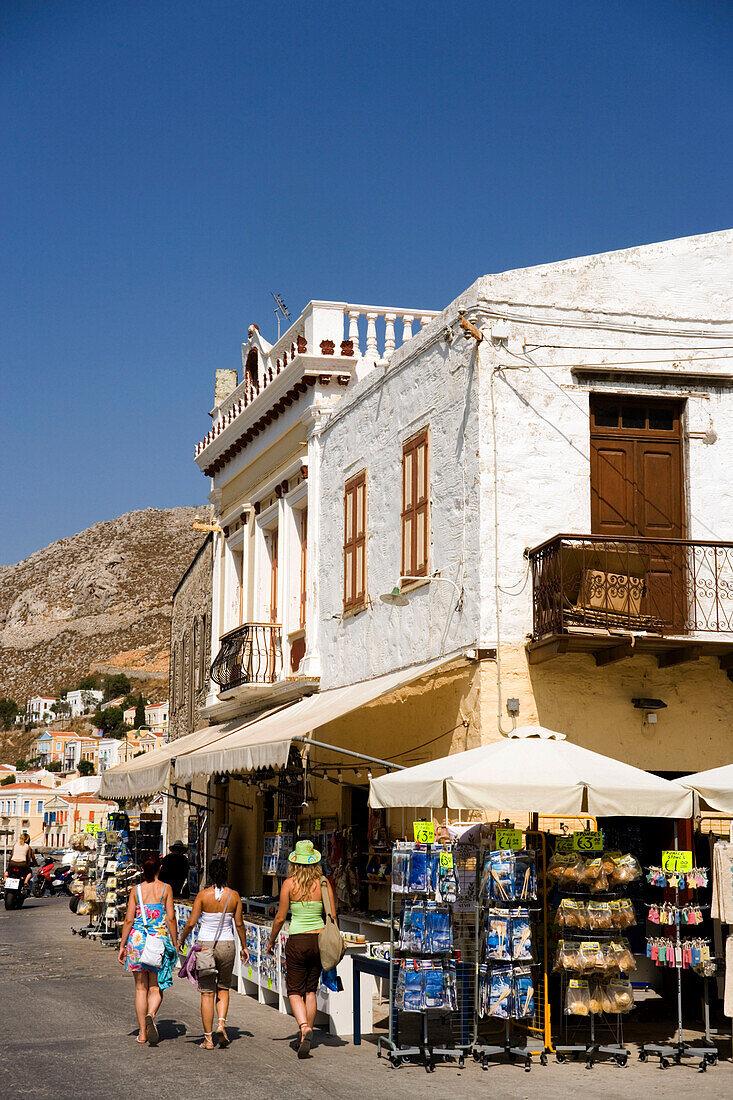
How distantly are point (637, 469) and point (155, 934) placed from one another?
7205 millimetres

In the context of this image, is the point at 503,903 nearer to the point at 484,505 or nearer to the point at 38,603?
the point at 484,505

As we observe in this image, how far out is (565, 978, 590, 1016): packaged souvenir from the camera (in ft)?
33.0

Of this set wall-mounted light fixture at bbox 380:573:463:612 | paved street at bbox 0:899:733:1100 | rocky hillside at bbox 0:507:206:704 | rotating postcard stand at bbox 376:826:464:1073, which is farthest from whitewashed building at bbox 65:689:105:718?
rotating postcard stand at bbox 376:826:464:1073

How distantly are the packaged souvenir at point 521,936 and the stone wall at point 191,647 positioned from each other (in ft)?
51.0

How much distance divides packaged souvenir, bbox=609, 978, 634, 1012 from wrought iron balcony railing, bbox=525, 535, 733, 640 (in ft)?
11.0

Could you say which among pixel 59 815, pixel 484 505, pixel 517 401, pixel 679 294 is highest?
pixel 679 294

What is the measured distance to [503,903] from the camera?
10156 mm

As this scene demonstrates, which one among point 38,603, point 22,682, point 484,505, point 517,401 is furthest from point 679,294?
point 22,682

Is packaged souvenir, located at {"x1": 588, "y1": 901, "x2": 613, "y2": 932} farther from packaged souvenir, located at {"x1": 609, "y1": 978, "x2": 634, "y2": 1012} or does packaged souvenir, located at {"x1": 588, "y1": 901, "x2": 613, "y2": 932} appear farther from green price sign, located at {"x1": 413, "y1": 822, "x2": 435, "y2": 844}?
green price sign, located at {"x1": 413, "y1": 822, "x2": 435, "y2": 844}

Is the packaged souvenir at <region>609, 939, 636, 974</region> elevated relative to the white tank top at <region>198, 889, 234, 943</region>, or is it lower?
lower

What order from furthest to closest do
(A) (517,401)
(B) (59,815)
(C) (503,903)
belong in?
1. (B) (59,815)
2. (A) (517,401)
3. (C) (503,903)

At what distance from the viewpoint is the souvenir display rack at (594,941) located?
10.0 meters

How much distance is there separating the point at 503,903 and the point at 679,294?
746 cm

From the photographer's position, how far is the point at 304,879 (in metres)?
10.5
